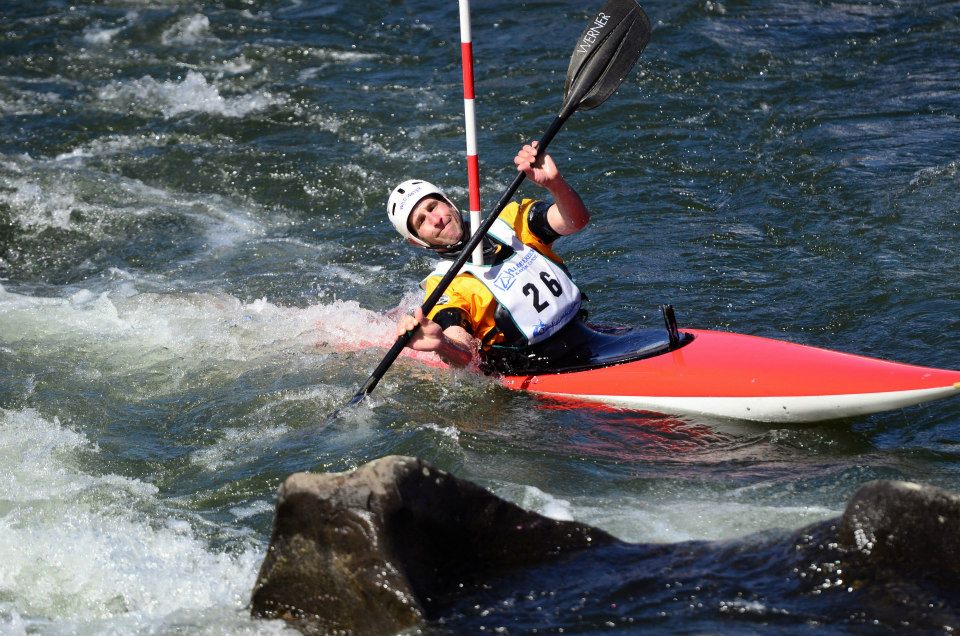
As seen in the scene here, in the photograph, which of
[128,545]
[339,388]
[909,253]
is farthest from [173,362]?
[909,253]

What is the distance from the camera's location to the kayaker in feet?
16.3

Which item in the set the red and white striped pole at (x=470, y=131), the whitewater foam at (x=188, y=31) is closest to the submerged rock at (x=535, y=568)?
the red and white striped pole at (x=470, y=131)

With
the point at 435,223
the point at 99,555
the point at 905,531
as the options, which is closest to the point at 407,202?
the point at 435,223

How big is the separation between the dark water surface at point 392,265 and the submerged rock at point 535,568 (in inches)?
1.0

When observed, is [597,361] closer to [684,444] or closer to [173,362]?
[684,444]

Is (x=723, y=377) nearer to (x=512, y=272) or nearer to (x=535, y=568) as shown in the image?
(x=512, y=272)

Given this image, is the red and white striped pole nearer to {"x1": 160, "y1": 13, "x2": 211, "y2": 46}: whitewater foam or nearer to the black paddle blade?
the black paddle blade

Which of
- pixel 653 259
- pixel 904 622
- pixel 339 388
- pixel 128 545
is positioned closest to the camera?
pixel 904 622

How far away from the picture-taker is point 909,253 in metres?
6.49

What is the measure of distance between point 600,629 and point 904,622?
2.64ft

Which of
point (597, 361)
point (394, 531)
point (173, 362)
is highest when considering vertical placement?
point (394, 531)

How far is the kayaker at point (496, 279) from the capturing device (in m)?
4.96

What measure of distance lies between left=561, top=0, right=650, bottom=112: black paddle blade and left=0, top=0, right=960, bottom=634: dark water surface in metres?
1.41

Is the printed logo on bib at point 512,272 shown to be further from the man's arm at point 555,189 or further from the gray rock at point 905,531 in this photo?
the gray rock at point 905,531
